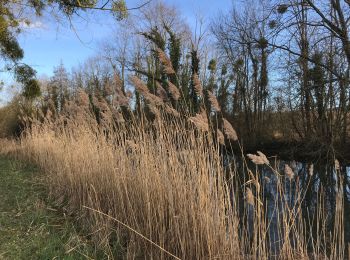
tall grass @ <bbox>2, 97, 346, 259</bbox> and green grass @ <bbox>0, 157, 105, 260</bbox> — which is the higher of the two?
tall grass @ <bbox>2, 97, 346, 259</bbox>

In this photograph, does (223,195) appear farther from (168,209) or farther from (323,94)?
(323,94)

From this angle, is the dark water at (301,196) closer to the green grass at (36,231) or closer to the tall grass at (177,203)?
the tall grass at (177,203)

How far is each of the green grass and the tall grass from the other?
0.20 meters

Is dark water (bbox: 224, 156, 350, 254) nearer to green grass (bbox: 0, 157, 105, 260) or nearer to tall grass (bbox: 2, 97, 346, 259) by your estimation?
tall grass (bbox: 2, 97, 346, 259)

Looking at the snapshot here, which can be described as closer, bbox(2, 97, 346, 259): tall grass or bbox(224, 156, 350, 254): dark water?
bbox(2, 97, 346, 259): tall grass

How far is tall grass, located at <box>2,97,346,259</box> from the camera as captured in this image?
306cm

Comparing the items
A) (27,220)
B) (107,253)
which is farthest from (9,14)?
(107,253)

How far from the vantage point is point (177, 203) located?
11.3ft

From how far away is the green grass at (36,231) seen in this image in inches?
141

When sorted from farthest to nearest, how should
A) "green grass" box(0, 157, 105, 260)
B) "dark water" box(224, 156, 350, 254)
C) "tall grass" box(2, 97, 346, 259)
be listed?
"dark water" box(224, 156, 350, 254), "green grass" box(0, 157, 105, 260), "tall grass" box(2, 97, 346, 259)

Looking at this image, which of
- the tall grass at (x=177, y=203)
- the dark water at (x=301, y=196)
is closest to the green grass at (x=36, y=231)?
the tall grass at (x=177, y=203)

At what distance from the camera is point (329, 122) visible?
17.1 metres

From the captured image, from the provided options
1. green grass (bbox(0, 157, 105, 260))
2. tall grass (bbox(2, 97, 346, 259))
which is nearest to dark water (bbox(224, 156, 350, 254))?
tall grass (bbox(2, 97, 346, 259))

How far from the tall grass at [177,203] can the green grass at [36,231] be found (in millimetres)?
200
